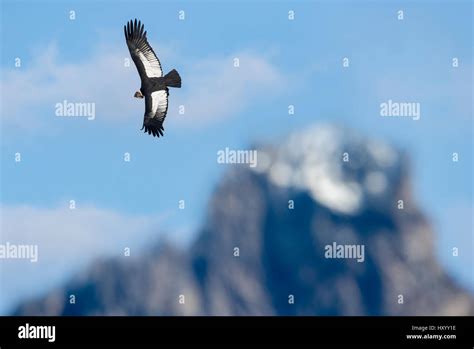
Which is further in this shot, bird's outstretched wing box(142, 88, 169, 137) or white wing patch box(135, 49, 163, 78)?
bird's outstretched wing box(142, 88, 169, 137)

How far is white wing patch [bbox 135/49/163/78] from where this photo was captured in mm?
25203

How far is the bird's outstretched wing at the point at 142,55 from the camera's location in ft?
82.8

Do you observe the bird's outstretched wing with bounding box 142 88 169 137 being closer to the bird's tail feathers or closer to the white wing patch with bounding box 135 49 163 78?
the bird's tail feathers

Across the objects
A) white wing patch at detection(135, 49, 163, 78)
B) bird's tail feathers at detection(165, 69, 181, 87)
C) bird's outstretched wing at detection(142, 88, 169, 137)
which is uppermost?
white wing patch at detection(135, 49, 163, 78)

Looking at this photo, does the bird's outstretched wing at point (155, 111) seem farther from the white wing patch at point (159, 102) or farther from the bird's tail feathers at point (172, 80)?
the bird's tail feathers at point (172, 80)

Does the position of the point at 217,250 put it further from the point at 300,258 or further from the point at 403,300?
the point at 403,300

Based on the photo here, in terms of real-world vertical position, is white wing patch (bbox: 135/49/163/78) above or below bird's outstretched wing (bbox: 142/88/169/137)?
above

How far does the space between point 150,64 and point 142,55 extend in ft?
1.05

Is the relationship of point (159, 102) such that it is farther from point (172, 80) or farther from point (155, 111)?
point (172, 80)

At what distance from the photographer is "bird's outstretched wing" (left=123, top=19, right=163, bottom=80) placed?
25234 mm

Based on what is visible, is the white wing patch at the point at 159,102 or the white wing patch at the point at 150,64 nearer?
the white wing patch at the point at 150,64

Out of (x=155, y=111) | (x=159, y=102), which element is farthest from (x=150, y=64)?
(x=155, y=111)

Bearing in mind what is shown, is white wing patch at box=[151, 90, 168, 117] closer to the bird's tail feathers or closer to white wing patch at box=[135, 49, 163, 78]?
the bird's tail feathers
